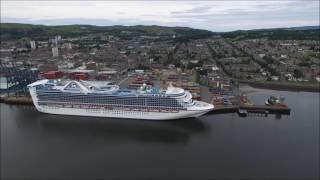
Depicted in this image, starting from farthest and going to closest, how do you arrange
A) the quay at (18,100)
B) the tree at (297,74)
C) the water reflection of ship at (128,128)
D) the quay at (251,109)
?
the tree at (297,74) → the quay at (18,100) → the quay at (251,109) → the water reflection of ship at (128,128)

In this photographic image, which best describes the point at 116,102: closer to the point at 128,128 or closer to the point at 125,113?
the point at 125,113

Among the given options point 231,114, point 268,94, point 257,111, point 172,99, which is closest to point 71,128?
point 172,99

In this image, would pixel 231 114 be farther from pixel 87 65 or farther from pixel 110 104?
pixel 87 65

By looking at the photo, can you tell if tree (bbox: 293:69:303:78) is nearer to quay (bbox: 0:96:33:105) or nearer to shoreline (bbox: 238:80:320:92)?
shoreline (bbox: 238:80:320:92)

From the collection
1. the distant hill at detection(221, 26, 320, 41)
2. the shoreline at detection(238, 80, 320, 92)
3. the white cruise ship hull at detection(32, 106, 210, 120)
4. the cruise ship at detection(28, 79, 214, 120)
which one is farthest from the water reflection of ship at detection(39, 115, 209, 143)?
the distant hill at detection(221, 26, 320, 41)

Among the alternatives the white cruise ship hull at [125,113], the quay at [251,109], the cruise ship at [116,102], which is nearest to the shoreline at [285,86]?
the quay at [251,109]

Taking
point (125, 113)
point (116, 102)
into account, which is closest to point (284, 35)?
point (125, 113)

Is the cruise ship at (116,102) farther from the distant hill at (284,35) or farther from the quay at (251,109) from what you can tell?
the distant hill at (284,35)
